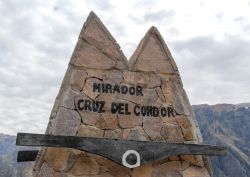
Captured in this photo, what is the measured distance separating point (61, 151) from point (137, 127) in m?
1.21

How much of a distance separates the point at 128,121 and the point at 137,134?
23cm

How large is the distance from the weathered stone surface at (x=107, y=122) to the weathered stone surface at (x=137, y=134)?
249 mm

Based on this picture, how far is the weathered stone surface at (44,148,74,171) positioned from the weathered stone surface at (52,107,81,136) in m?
0.24

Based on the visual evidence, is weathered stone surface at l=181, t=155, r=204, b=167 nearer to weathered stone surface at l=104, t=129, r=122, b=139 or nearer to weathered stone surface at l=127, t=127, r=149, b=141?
weathered stone surface at l=127, t=127, r=149, b=141

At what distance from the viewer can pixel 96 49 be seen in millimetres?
→ 6371

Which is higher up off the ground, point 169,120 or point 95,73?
point 95,73

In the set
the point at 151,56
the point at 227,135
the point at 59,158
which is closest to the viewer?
the point at 59,158

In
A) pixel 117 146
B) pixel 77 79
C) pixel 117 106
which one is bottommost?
pixel 117 146

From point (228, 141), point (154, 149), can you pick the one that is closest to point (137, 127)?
A: point (154, 149)

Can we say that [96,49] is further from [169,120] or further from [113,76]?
[169,120]

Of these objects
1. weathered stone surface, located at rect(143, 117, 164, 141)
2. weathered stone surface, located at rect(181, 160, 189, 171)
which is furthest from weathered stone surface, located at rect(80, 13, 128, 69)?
weathered stone surface, located at rect(181, 160, 189, 171)

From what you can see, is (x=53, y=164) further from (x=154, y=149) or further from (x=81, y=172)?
(x=154, y=149)

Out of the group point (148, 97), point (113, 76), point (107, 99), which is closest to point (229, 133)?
point (148, 97)

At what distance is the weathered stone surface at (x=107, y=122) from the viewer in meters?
6.12
